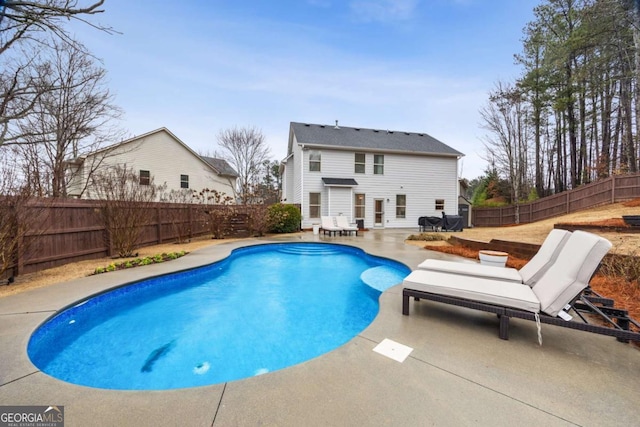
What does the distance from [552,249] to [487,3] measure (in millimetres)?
11175

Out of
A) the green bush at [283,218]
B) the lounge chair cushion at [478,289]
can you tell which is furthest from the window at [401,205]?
the lounge chair cushion at [478,289]

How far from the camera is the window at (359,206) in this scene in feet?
52.2

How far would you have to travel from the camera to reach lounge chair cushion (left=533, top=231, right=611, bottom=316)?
2.32 m

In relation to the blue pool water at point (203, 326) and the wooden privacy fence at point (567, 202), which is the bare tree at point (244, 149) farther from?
the wooden privacy fence at point (567, 202)

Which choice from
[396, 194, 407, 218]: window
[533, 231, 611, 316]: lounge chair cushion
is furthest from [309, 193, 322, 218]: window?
[533, 231, 611, 316]: lounge chair cushion

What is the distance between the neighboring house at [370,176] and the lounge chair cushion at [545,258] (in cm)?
1163

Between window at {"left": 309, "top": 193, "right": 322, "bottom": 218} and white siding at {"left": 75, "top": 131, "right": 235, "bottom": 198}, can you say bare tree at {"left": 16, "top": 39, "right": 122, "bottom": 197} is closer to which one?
white siding at {"left": 75, "top": 131, "right": 235, "bottom": 198}

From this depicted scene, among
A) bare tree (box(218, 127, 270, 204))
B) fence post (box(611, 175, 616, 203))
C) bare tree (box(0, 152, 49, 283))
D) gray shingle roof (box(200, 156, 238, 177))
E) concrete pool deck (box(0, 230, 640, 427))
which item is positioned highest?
bare tree (box(218, 127, 270, 204))

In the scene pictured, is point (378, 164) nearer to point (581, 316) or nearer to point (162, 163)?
point (581, 316)

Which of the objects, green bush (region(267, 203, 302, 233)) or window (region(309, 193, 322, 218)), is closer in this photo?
green bush (region(267, 203, 302, 233))

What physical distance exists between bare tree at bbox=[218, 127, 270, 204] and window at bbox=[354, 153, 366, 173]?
37.8ft

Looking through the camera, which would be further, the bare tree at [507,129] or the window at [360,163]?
the window at [360,163]

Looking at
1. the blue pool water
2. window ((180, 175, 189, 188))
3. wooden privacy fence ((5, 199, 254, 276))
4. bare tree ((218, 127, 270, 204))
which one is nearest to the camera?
the blue pool water

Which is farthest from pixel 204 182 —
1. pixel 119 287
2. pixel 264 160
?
pixel 119 287
